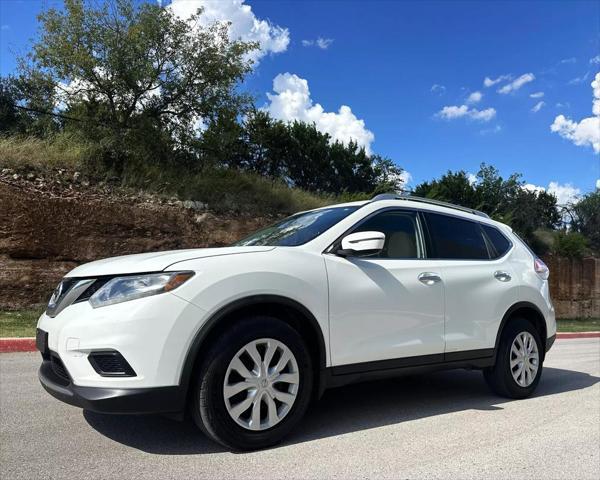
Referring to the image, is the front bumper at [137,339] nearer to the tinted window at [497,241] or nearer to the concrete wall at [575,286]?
the tinted window at [497,241]

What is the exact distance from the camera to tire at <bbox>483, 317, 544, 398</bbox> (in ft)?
16.3

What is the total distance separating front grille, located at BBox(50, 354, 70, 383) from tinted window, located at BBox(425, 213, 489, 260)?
3.06 metres

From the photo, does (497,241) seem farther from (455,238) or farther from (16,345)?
(16,345)

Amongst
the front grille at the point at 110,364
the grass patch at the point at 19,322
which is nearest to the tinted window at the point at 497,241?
the front grille at the point at 110,364

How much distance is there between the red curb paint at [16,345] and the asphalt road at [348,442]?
79.0 inches

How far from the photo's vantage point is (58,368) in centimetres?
339

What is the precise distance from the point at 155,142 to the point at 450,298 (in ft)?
36.9

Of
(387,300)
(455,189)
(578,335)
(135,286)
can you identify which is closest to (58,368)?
(135,286)

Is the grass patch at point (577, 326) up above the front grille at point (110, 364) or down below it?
below

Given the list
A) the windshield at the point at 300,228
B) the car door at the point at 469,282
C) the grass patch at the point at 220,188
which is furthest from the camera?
the grass patch at the point at 220,188

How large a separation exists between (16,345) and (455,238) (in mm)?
5964

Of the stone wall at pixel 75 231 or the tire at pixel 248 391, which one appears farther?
the stone wall at pixel 75 231

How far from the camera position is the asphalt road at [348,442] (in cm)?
312

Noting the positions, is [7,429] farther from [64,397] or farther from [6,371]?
[6,371]
